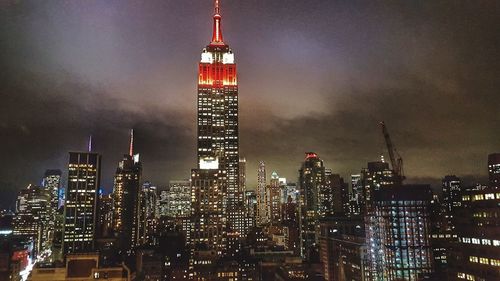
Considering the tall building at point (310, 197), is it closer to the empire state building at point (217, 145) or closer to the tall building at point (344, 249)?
the empire state building at point (217, 145)

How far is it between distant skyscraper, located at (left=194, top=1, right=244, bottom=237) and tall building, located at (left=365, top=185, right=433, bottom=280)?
5041 cm

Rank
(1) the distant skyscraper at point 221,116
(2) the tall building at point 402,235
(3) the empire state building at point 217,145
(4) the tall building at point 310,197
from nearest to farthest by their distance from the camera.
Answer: (2) the tall building at point 402,235 < (3) the empire state building at point 217,145 < (1) the distant skyscraper at point 221,116 < (4) the tall building at point 310,197

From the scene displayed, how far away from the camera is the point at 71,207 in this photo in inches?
4737

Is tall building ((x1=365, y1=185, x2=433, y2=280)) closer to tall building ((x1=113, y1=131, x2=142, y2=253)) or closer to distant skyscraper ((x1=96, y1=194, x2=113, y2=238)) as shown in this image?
tall building ((x1=113, y1=131, x2=142, y2=253))

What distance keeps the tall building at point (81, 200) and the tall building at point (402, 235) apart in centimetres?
8218

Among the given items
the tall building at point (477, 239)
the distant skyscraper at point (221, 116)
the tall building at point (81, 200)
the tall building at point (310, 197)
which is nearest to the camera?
the tall building at point (477, 239)

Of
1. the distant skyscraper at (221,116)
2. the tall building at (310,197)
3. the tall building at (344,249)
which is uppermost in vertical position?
the distant skyscraper at (221,116)

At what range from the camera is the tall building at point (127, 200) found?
428 ft

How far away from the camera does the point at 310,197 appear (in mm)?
135250

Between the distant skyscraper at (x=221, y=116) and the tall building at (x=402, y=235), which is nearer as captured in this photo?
the tall building at (x=402, y=235)

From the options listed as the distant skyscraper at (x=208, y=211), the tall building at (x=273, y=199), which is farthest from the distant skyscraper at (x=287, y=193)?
the distant skyscraper at (x=208, y=211)

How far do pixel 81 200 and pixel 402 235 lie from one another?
94.6m

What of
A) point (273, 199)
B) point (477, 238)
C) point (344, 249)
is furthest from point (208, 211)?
point (273, 199)

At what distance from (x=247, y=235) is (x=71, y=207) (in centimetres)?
5383
